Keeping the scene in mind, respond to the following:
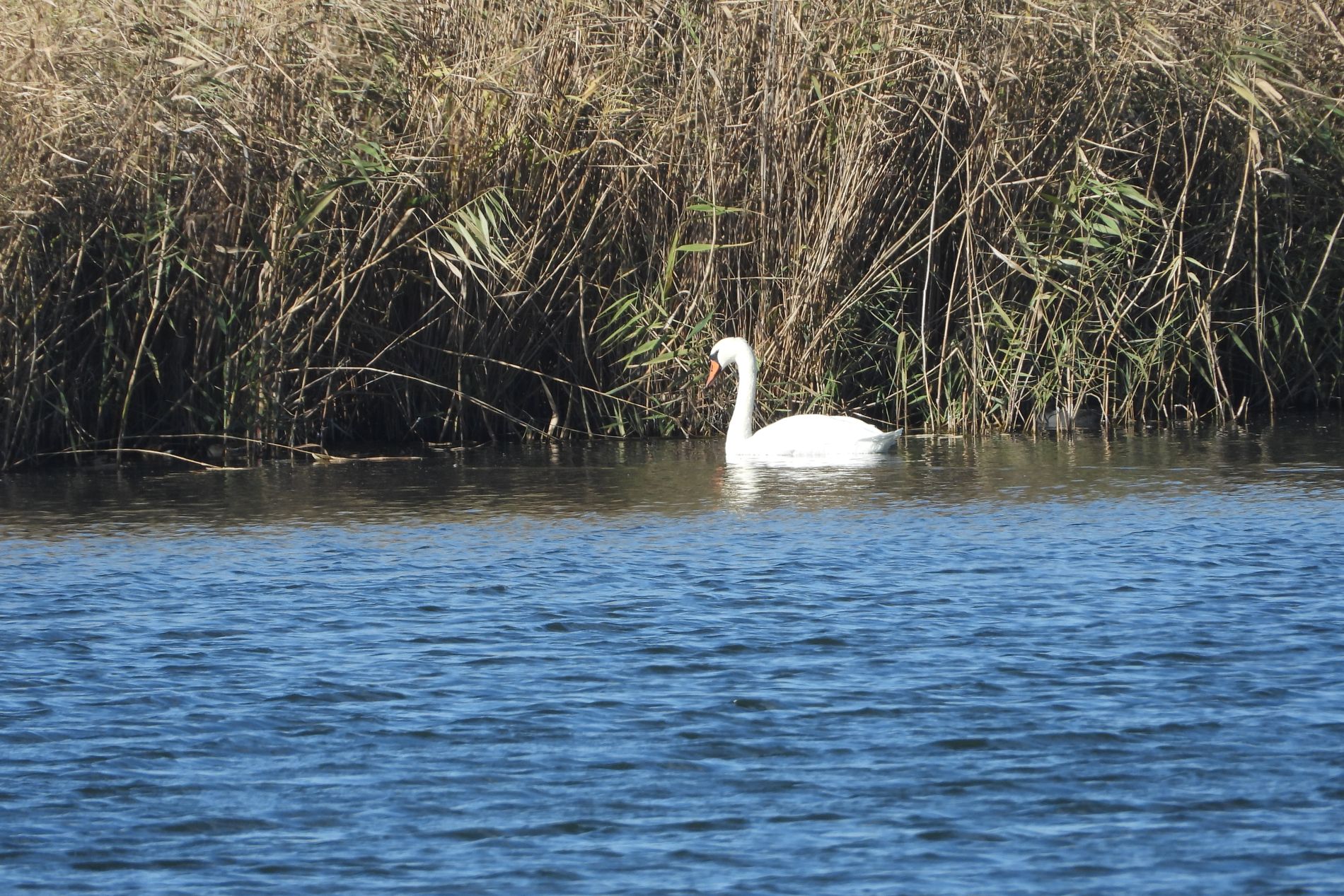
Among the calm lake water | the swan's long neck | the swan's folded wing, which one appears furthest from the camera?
the swan's long neck

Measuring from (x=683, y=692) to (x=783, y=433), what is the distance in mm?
4872

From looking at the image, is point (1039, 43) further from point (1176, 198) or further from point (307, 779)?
point (307, 779)

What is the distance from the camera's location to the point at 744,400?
398 inches

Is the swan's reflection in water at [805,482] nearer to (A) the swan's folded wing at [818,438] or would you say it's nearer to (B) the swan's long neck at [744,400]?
(A) the swan's folded wing at [818,438]

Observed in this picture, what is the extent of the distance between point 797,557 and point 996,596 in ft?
3.41

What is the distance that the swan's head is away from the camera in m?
10.1

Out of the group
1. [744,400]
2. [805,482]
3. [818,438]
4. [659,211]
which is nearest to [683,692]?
[805,482]

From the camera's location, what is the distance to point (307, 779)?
14.0 ft

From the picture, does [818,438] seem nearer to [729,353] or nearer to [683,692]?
[729,353]

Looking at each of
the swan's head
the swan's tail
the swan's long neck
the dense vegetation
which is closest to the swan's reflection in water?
the swan's tail

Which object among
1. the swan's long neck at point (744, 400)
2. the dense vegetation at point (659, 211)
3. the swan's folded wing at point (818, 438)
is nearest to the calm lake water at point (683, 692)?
the swan's folded wing at point (818, 438)

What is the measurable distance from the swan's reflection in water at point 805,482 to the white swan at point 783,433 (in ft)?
0.18

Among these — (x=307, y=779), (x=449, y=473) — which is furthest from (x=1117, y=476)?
(x=307, y=779)

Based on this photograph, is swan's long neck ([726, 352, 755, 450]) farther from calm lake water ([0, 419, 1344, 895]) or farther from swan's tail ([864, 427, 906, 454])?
calm lake water ([0, 419, 1344, 895])
